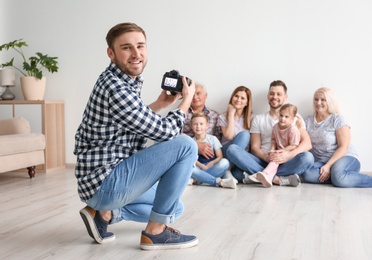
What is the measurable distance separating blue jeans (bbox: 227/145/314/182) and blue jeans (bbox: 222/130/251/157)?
0.11 metres

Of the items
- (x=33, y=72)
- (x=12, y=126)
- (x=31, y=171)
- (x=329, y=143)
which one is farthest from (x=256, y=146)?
(x=33, y=72)

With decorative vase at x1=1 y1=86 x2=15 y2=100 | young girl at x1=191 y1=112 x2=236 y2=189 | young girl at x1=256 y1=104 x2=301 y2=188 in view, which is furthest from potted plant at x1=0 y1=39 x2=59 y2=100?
young girl at x1=256 y1=104 x2=301 y2=188

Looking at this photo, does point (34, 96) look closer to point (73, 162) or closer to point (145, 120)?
point (73, 162)

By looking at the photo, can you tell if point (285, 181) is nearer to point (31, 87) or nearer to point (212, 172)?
point (212, 172)

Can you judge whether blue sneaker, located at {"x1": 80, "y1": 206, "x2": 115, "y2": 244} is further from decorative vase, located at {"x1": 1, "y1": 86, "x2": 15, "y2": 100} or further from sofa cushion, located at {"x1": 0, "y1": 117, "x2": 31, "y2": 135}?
decorative vase, located at {"x1": 1, "y1": 86, "x2": 15, "y2": 100}

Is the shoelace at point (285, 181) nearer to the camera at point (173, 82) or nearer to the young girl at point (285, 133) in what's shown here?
the young girl at point (285, 133)

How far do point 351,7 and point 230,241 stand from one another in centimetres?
286

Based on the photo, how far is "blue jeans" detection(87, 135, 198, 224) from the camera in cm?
232

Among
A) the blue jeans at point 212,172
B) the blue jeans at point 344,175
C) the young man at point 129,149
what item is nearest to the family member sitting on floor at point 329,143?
the blue jeans at point 344,175

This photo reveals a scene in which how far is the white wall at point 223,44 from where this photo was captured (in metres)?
4.76

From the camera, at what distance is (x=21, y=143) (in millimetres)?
4566

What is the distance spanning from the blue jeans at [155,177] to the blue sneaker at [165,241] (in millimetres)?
77

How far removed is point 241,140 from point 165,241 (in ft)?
7.80

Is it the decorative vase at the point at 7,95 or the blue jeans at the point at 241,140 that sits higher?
the decorative vase at the point at 7,95
